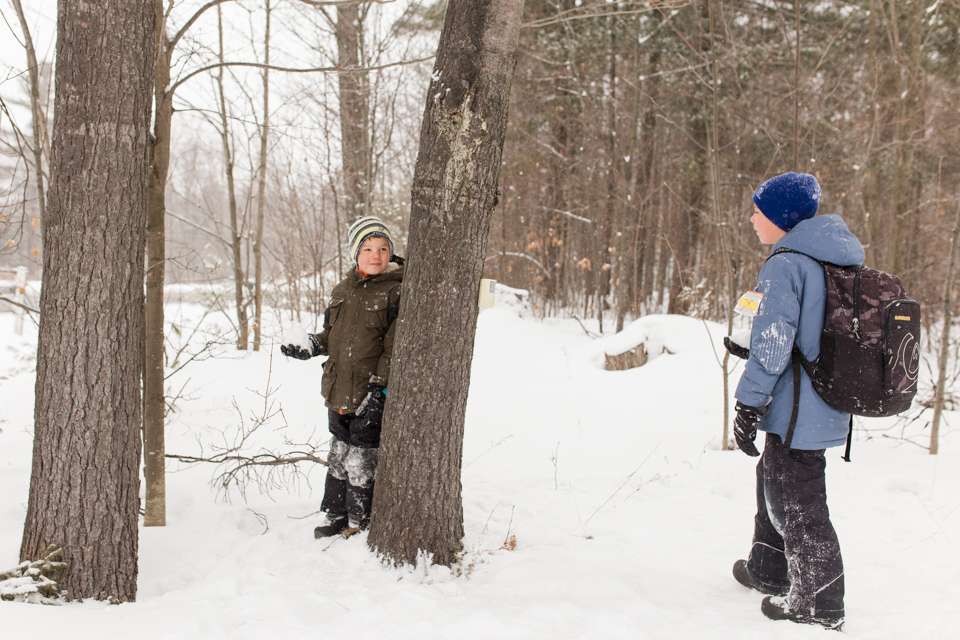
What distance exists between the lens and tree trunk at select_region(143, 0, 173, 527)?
113 inches

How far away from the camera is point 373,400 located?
113 inches

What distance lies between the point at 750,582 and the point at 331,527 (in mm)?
2031

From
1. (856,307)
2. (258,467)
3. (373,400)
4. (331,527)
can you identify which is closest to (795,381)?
(856,307)

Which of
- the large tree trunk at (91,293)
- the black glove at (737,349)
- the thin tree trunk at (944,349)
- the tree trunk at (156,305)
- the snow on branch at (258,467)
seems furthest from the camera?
the thin tree trunk at (944,349)

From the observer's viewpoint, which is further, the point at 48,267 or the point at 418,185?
the point at 418,185

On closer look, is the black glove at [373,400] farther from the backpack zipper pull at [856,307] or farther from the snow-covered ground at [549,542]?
the backpack zipper pull at [856,307]

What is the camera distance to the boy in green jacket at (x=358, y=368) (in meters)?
2.88

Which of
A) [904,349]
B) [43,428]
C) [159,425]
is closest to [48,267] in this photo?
[43,428]

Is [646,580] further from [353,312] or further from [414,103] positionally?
[414,103]

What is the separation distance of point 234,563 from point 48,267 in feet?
4.92

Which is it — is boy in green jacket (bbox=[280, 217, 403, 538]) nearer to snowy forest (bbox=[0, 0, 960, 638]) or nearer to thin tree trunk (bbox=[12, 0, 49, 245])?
snowy forest (bbox=[0, 0, 960, 638])

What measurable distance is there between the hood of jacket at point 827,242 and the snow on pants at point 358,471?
6.64 ft

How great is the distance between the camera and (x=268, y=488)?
3.58 m

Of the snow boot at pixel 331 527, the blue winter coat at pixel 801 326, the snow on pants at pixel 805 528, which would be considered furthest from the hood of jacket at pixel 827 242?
the snow boot at pixel 331 527
